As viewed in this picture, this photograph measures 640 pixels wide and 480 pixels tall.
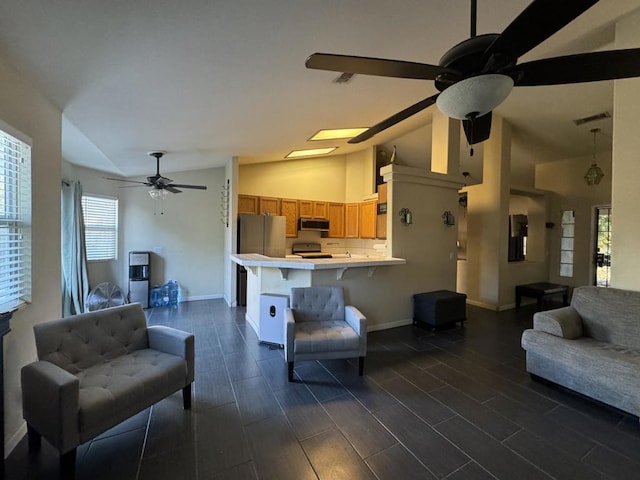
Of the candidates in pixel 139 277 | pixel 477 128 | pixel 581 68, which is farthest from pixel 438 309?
pixel 139 277

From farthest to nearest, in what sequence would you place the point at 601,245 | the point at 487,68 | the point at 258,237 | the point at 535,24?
the point at 601,245, the point at 258,237, the point at 487,68, the point at 535,24

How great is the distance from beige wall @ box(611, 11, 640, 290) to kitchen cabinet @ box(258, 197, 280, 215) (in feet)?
17.4

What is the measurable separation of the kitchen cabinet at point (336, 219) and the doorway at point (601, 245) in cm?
552

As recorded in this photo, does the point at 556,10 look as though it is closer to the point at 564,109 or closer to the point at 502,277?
the point at 564,109

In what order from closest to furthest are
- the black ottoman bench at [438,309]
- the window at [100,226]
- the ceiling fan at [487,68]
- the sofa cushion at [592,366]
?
the ceiling fan at [487,68], the sofa cushion at [592,366], the black ottoman bench at [438,309], the window at [100,226]

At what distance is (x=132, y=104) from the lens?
8.64 ft

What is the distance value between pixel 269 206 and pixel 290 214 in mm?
553

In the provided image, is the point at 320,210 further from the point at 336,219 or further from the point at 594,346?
the point at 594,346

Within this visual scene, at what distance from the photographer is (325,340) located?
2.66 m

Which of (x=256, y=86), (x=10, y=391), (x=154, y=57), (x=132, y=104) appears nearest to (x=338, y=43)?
(x=256, y=86)

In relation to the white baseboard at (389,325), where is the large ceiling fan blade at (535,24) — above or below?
above

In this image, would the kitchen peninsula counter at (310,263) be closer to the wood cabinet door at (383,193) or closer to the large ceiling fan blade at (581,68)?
the wood cabinet door at (383,193)

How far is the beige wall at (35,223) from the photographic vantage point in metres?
1.80

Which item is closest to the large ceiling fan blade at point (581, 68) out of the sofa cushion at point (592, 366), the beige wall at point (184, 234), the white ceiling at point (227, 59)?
the white ceiling at point (227, 59)
